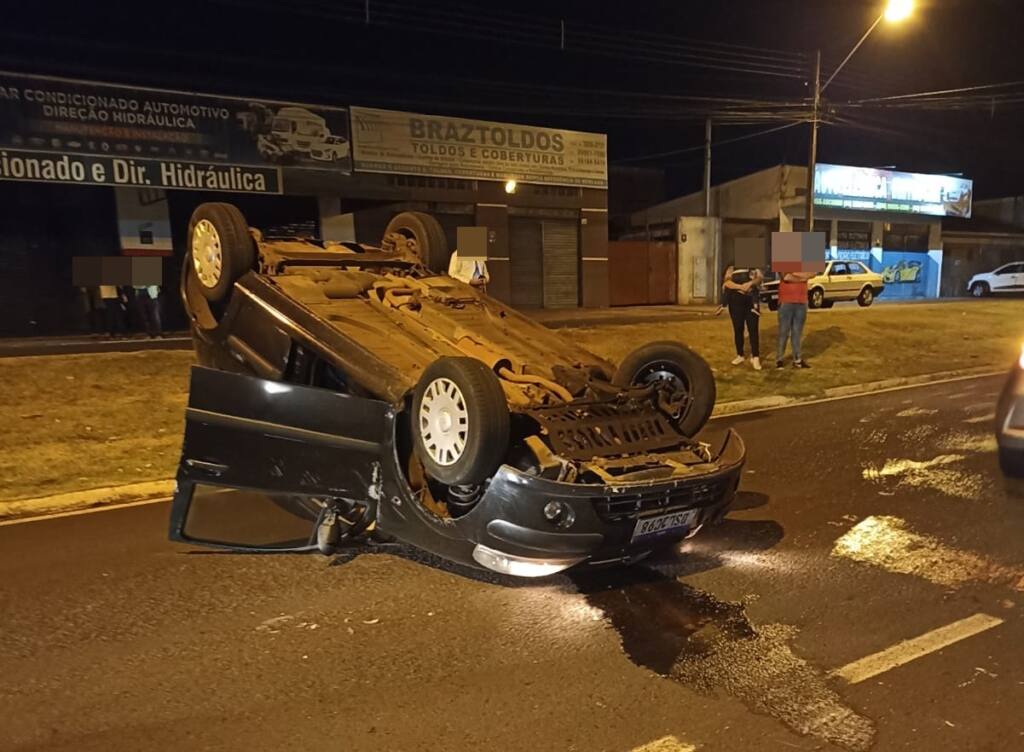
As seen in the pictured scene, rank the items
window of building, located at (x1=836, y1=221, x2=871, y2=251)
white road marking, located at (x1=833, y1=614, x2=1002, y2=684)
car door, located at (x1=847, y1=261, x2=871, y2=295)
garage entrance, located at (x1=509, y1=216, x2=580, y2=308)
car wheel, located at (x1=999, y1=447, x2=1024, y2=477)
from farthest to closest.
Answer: window of building, located at (x1=836, y1=221, x2=871, y2=251), car door, located at (x1=847, y1=261, x2=871, y2=295), garage entrance, located at (x1=509, y1=216, x2=580, y2=308), car wheel, located at (x1=999, y1=447, x2=1024, y2=477), white road marking, located at (x1=833, y1=614, x2=1002, y2=684)

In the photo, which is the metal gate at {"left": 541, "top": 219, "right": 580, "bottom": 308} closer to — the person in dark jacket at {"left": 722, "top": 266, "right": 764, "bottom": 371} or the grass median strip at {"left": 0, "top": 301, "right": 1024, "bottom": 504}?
the grass median strip at {"left": 0, "top": 301, "right": 1024, "bottom": 504}

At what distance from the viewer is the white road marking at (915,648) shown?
3.30 m

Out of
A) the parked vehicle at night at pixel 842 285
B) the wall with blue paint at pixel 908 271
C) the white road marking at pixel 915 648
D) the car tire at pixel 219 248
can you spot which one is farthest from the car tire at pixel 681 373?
the wall with blue paint at pixel 908 271

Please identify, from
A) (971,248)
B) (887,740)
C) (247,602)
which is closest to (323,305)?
(247,602)

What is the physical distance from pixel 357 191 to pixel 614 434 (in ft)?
53.0

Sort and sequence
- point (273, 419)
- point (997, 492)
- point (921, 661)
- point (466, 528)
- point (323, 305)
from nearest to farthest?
point (921, 661)
point (466, 528)
point (273, 419)
point (323, 305)
point (997, 492)

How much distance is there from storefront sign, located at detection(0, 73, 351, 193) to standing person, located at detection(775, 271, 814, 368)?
11.1 meters

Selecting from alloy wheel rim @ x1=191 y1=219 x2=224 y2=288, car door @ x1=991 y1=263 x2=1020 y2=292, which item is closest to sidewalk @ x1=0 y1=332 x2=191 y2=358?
alloy wheel rim @ x1=191 y1=219 x2=224 y2=288

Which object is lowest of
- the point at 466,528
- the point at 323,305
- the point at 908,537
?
the point at 908,537

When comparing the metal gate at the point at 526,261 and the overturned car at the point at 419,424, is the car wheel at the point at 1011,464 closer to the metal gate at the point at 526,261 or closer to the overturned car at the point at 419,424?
the overturned car at the point at 419,424

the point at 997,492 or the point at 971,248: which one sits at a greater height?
the point at 971,248

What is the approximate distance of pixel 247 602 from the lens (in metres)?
4.04

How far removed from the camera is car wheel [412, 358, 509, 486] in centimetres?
353

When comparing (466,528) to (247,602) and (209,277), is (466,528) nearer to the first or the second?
(247,602)
